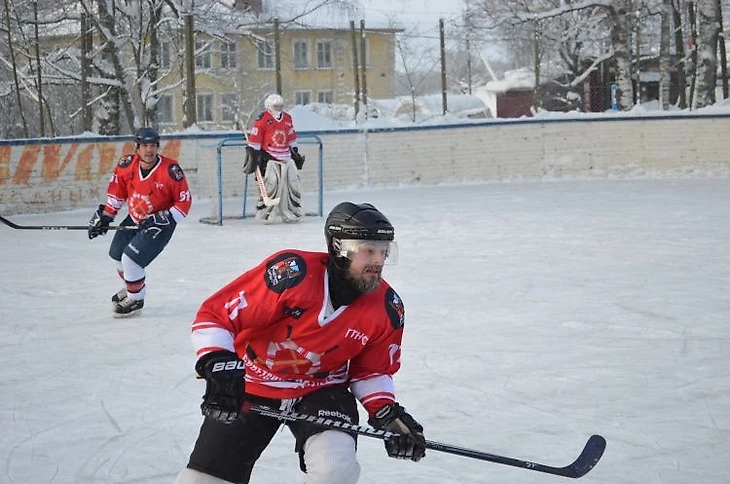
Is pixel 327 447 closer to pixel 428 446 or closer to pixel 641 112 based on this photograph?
pixel 428 446

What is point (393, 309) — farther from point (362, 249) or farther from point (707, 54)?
point (707, 54)

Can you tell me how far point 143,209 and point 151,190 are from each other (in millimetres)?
130

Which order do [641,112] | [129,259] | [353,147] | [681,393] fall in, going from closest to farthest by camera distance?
1. [681,393]
2. [129,259]
3. [353,147]
4. [641,112]

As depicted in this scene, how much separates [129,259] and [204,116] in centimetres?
2172

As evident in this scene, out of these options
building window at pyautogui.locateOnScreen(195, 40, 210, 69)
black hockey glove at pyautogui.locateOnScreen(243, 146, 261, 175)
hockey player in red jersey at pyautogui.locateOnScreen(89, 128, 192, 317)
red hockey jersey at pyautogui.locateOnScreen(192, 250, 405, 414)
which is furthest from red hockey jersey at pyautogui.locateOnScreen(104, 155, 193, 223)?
building window at pyautogui.locateOnScreen(195, 40, 210, 69)

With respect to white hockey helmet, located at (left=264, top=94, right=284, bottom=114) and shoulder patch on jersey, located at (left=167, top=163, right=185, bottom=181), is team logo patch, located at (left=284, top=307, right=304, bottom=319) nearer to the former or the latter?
shoulder patch on jersey, located at (left=167, top=163, right=185, bottom=181)

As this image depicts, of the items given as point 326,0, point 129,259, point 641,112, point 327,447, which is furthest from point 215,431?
point 326,0

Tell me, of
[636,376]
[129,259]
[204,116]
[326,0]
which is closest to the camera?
[636,376]

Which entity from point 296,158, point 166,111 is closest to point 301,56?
point 166,111

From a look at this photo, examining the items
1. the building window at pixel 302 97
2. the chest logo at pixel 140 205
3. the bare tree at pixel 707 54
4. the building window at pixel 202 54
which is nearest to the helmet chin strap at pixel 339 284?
the chest logo at pixel 140 205

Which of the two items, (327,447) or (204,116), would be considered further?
(204,116)

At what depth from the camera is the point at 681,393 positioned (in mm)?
4559

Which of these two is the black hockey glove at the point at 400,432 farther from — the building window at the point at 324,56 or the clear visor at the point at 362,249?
the building window at the point at 324,56

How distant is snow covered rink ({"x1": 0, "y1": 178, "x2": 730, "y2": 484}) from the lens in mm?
3852
